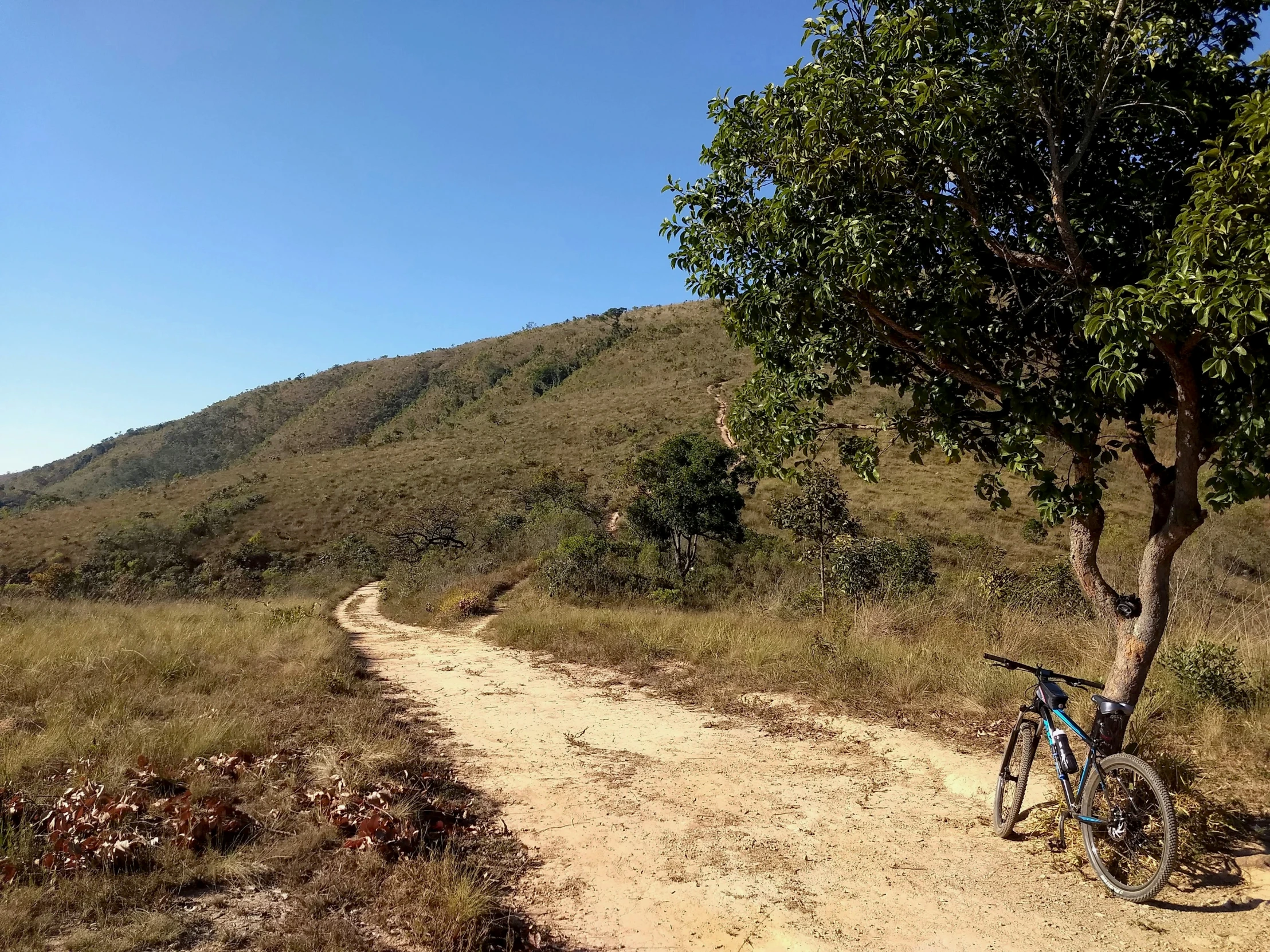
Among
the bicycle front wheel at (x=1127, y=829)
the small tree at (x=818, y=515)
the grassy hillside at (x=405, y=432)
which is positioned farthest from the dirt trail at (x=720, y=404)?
the bicycle front wheel at (x=1127, y=829)

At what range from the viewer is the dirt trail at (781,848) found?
3666 mm

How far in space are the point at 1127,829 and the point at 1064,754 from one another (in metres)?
0.45

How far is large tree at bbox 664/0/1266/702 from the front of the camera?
14.0 ft

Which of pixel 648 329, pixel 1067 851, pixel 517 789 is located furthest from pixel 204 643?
pixel 648 329

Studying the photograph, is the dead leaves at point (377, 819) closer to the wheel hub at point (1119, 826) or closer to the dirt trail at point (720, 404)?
the wheel hub at point (1119, 826)

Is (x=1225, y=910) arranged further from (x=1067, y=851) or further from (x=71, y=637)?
(x=71, y=637)

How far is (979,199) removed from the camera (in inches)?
208

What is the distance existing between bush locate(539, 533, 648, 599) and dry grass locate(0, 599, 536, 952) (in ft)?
25.4

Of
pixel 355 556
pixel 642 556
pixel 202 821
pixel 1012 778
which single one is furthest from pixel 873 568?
pixel 355 556

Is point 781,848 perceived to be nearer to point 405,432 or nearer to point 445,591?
point 445,591

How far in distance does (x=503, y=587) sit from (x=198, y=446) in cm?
9140

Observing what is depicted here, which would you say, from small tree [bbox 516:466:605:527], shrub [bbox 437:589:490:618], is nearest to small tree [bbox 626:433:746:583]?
shrub [bbox 437:589:490:618]

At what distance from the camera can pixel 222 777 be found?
5.28 meters

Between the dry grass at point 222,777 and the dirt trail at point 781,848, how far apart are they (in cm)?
55
